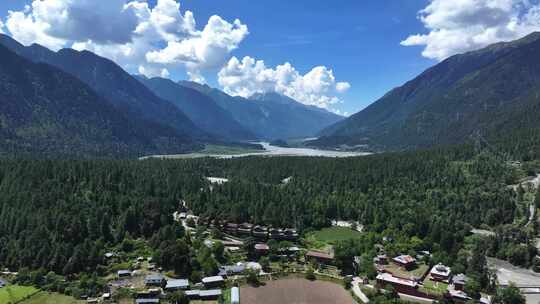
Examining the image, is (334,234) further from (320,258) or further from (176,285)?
(176,285)

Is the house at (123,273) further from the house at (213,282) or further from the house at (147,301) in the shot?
the house at (213,282)

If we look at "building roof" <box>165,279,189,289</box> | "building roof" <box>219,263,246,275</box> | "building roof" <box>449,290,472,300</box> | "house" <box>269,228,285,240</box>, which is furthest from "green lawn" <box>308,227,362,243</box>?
"building roof" <box>165,279,189,289</box>

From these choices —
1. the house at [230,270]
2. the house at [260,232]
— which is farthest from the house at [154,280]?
the house at [260,232]

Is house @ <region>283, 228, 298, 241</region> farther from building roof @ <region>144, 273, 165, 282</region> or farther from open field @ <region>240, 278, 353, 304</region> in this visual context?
building roof @ <region>144, 273, 165, 282</region>

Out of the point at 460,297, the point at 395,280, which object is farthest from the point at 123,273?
the point at 460,297

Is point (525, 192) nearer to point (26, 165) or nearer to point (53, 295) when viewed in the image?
point (53, 295)
